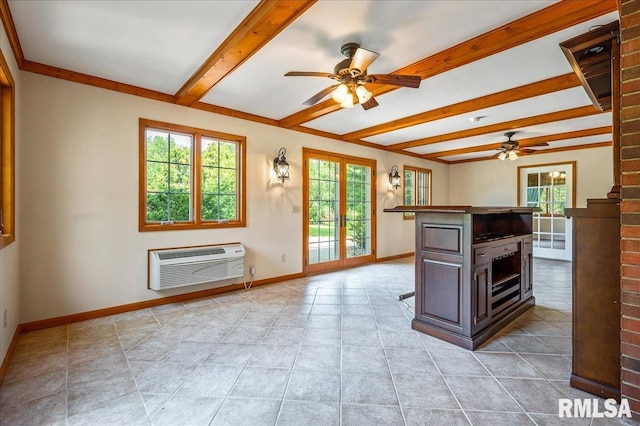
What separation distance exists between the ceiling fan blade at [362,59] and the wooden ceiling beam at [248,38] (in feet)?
1.68

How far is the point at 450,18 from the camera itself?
215 cm

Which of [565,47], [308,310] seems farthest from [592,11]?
[308,310]

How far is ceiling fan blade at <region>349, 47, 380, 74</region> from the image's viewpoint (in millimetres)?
2230

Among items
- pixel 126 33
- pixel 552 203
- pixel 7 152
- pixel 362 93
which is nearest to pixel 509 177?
pixel 552 203

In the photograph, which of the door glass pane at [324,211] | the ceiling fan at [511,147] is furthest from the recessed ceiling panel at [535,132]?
the door glass pane at [324,211]

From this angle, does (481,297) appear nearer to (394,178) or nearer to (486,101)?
(486,101)

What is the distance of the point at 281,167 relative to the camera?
4566mm

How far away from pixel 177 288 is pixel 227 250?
29.6 inches

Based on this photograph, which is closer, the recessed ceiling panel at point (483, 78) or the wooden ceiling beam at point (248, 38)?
the wooden ceiling beam at point (248, 38)

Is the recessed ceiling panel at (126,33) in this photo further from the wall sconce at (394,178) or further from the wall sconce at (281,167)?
the wall sconce at (394,178)

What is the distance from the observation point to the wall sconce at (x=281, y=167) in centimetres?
456

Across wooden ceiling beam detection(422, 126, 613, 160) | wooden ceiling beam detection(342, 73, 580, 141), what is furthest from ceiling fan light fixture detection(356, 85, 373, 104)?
wooden ceiling beam detection(422, 126, 613, 160)

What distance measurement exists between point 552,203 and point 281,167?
20.0 ft

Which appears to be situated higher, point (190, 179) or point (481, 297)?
point (190, 179)
